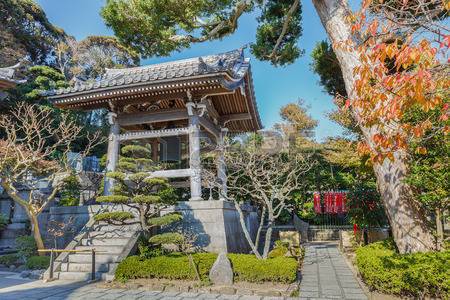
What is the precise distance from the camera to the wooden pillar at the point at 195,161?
28.9 ft

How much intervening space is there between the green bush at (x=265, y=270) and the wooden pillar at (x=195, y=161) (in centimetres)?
265

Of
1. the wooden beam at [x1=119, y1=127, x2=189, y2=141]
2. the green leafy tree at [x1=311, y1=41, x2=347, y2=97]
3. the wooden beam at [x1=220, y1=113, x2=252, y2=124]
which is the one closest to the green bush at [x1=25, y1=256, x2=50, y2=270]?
the wooden beam at [x1=119, y1=127, x2=189, y2=141]

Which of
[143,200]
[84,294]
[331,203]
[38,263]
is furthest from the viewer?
[331,203]

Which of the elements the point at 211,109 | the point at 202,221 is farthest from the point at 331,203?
the point at 202,221

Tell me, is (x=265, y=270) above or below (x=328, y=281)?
above

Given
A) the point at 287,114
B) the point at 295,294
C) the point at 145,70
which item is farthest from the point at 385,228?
the point at 287,114

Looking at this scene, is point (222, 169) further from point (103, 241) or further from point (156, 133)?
point (103, 241)

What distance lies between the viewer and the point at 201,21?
471 inches

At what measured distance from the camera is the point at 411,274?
17.0ft

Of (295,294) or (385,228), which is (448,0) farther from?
(385,228)

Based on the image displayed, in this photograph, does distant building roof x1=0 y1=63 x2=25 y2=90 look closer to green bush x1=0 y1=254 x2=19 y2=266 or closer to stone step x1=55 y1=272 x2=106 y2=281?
stone step x1=55 y1=272 x2=106 y2=281

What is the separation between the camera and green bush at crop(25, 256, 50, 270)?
797cm

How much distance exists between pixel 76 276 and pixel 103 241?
122 cm

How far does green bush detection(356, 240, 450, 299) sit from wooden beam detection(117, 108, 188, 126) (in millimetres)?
6544
